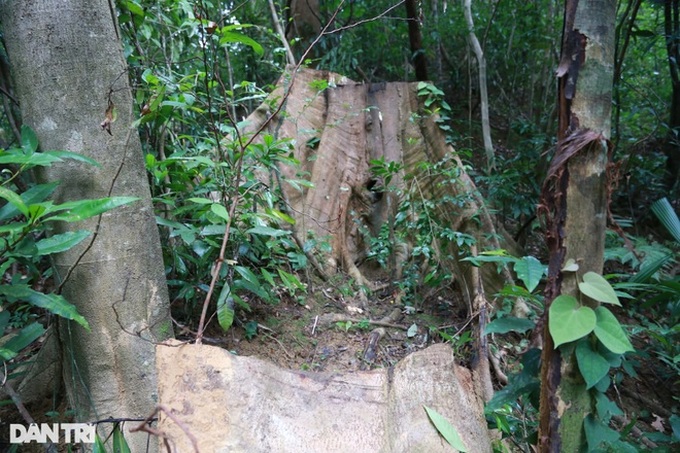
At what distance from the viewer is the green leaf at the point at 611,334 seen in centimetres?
116

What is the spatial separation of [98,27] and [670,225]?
255cm

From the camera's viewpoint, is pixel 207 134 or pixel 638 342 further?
pixel 638 342

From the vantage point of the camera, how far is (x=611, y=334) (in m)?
1.19

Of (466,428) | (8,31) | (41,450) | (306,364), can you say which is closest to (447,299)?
(306,364)

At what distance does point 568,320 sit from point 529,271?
0.19 meters

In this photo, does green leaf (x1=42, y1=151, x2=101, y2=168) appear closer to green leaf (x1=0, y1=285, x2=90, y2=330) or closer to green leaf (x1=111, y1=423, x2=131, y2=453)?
green leaf (x1=0, y1=285, x2=90, y2=330)

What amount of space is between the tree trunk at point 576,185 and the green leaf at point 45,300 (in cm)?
147

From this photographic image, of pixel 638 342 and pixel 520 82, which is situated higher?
pixel 520 82

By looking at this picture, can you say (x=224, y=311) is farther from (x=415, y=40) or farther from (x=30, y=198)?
(x=415, y=40)

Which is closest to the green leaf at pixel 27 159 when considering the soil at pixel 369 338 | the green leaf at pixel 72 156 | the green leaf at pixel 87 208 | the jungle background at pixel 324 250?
the green leaf at pixel 72 156

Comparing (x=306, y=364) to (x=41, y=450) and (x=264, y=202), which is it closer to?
(x=264, y=202)

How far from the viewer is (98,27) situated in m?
1.68

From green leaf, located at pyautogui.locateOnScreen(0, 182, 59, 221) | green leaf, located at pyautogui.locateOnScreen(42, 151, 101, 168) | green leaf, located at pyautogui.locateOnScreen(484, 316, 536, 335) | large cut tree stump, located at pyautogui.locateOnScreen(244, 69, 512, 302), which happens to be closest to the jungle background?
green leaf, located at pyautogui.locateOnScreen(484, 316, 536, 335)

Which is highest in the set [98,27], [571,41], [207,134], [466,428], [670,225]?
[98,27]
